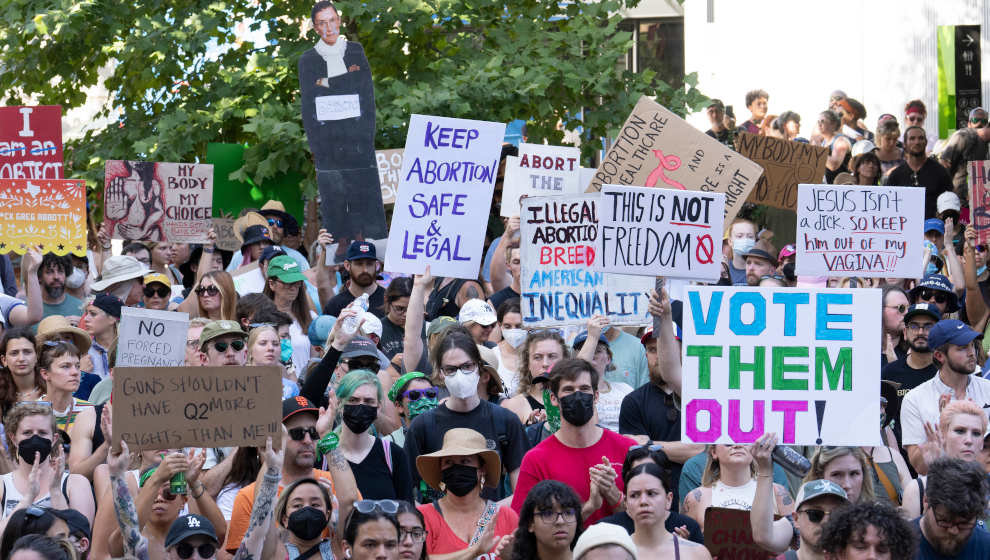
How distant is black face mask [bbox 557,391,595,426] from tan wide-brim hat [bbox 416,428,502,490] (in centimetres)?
41

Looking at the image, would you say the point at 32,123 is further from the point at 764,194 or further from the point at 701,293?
the point at 701,293

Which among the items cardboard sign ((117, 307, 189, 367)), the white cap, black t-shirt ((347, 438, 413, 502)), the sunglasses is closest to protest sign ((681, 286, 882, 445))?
black t-shirt ((347, 438, 413, 502))

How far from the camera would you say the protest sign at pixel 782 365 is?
26.7 feet

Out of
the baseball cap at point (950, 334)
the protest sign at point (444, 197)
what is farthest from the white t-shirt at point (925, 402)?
the protest sign at point (444, 197)

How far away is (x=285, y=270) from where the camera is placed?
11.8 m

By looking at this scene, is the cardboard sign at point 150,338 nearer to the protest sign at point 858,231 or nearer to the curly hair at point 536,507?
the curly hair at point 536,507

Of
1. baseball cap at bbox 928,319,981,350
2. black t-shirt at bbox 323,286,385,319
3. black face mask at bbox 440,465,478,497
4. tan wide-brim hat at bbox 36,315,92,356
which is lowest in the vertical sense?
black face mask at bbox 440,465,478,497

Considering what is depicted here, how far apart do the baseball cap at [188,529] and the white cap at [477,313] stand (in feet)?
11.8

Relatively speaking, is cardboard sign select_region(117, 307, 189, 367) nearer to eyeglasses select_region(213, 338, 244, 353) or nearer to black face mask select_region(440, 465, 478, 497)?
eyeglasses select_region(213, 338, 244, 353)

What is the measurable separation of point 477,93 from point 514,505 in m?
8.27

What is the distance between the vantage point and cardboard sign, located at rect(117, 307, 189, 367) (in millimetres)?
9648

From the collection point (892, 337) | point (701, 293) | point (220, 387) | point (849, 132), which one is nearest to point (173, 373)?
point (220, 387)

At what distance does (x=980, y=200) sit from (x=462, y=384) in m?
6.66

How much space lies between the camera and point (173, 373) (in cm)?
764
